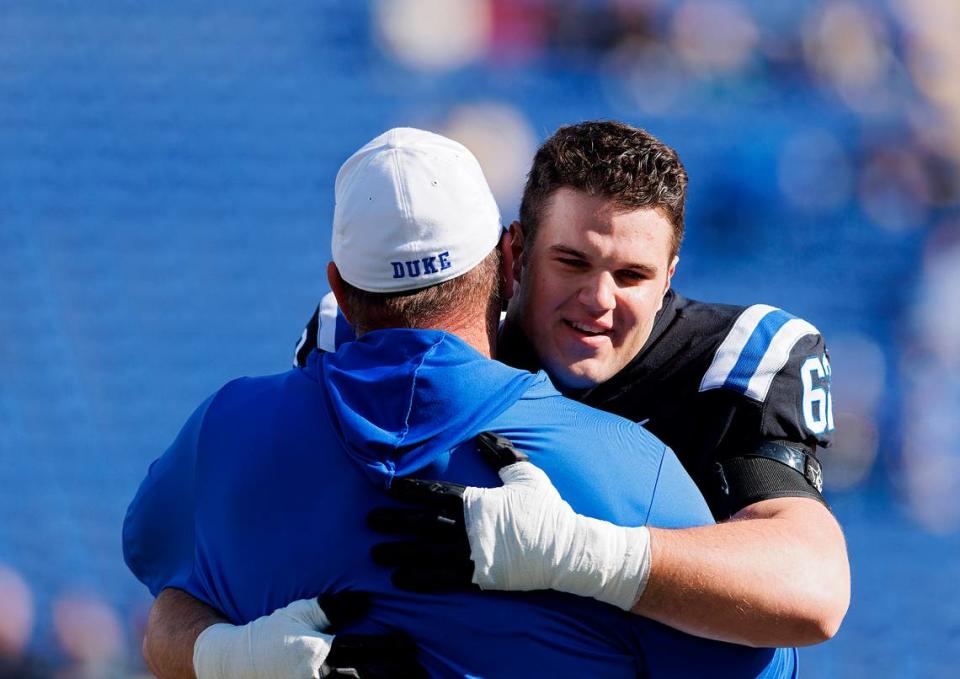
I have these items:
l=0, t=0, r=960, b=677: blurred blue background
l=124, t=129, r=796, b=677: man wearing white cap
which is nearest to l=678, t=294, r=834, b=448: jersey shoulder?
l=124, t=129, r=796, b=677: man wearing white cap

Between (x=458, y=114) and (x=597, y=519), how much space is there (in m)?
4.24

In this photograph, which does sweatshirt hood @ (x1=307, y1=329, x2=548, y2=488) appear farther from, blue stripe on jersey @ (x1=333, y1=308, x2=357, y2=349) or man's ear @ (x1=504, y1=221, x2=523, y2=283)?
blue stripe on jersey @ (x1=333, y1=308, x2=357, y2=349)

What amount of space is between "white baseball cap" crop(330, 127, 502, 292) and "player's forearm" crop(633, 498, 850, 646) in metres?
0.39

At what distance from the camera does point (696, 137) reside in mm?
5500

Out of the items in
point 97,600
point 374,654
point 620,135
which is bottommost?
point 97,600

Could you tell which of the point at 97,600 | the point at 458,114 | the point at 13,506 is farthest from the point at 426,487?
the point at 458,114

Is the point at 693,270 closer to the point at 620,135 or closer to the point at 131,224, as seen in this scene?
the point at 131,224

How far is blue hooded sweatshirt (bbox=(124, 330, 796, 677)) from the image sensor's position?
1253mm

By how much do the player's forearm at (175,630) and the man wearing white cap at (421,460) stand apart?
0.02 meters

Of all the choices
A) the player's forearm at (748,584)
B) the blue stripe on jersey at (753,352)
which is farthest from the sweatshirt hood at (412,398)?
the blue stripe on jersey at (753,352)

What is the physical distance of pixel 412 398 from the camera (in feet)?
4.18

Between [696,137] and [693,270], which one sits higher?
[696,137]

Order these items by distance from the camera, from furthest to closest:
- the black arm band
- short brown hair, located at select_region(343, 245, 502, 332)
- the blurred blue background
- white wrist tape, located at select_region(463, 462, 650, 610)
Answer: the blurred blue background → the black arm band → short brown hair, located at select_region(343, 245, 502, 332) → white wrist tape, located at select_region(463, 462, 650, 610)

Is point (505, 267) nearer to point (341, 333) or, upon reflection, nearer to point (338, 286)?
point (338, 286)
